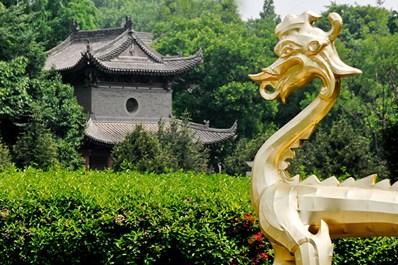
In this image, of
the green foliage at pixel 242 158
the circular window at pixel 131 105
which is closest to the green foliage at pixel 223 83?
the circular window at pixel 131 105

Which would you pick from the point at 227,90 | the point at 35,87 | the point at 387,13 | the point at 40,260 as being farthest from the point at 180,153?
the point at 387,13

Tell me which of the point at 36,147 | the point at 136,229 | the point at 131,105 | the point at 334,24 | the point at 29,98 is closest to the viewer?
the point at 334,24

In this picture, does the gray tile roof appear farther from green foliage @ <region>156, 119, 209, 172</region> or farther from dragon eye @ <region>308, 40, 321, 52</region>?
dragon eye @ <region>308, 40, 321, 52</region>

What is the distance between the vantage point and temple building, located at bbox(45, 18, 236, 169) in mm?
28266

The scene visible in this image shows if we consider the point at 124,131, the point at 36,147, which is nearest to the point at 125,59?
the point at 124,131

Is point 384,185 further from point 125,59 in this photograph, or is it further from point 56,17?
point 56,17

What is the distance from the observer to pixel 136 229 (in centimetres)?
798

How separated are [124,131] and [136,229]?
20505 millimetres

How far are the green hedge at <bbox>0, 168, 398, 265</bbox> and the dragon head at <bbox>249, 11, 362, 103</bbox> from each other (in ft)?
8.02

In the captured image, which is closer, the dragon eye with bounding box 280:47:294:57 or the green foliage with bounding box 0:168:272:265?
the dragon eye with bounding box 280:47:294:57

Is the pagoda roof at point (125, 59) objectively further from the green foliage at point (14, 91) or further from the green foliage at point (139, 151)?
the green foliage at point (139, 151)

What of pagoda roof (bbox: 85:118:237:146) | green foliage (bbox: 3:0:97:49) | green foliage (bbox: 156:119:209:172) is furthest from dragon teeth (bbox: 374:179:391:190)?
green foliage (bbox: 3:0:97:49)

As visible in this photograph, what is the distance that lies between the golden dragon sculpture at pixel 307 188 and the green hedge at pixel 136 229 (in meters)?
2.25

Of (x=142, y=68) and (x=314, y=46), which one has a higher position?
(x=142, y=68)
